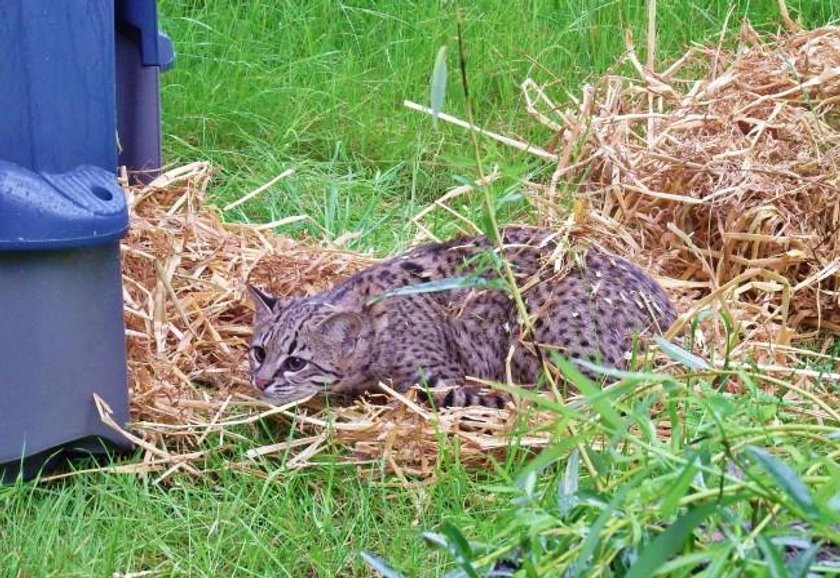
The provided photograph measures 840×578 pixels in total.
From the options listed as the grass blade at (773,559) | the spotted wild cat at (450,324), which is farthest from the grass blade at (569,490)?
the spotted wild cat at (450,324)

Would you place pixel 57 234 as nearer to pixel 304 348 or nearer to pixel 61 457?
pixel 61 457

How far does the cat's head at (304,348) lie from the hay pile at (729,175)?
102 centimetres

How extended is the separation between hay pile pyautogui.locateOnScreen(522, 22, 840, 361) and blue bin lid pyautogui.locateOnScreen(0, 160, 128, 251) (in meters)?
1.94

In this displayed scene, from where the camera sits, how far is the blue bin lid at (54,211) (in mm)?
3875

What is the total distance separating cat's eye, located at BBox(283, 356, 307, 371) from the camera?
475 cm

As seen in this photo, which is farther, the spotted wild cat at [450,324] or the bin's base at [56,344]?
the spotted wild cat at [450,324]

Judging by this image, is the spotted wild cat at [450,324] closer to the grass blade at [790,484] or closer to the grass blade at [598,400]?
the grass blade at [598,400]

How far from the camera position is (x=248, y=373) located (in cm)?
490

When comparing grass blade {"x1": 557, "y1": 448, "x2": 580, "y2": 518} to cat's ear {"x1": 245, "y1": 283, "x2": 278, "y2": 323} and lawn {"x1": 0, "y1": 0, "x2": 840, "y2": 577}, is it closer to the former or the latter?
lawn {"x1": 0, "y1": 0, "x2": 840, "y2": 577}

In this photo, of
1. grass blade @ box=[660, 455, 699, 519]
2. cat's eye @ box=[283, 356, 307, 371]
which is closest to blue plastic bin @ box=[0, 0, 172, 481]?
cat's eye @ box=[283, 356, 307, 371]

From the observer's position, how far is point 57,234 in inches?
155

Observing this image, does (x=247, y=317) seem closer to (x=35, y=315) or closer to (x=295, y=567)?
(x=35, y=315)

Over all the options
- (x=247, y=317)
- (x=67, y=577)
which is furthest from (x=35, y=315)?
(x=247, y=317)

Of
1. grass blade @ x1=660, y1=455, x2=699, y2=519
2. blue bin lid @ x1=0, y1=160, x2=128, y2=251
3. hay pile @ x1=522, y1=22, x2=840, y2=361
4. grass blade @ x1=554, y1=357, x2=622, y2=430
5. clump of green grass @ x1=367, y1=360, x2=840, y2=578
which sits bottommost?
hay pile @ x1=522, y1=22, x2=840, y2=361
